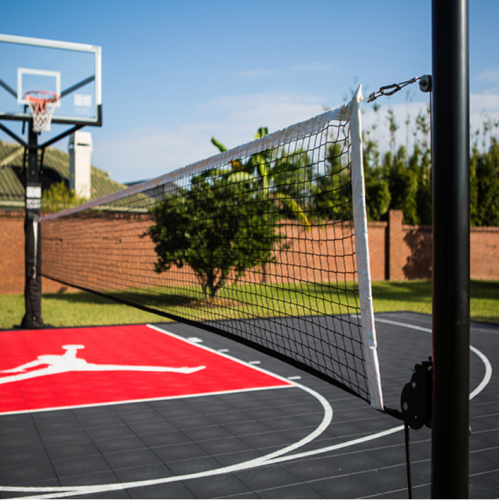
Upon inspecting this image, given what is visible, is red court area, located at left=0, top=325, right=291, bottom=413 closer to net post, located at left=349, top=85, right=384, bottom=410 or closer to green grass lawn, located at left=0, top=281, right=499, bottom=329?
green grass lawn, located at left=0, top=281, right=499, bottom=329

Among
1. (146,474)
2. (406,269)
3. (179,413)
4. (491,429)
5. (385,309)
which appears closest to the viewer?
(146,474)

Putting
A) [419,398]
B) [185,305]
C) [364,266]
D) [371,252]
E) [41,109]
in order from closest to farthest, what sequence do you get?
[419,398] → [364,266] → [41,109] → [185,305] → [371,252]

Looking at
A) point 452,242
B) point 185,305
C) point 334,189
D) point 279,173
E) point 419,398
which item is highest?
point 279,173

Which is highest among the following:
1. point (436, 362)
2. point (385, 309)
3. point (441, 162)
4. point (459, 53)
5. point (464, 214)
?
point (459, 53)

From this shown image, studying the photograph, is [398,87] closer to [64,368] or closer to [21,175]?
[64,368]

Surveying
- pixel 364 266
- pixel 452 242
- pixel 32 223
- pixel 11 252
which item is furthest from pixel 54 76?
pixel 452 242

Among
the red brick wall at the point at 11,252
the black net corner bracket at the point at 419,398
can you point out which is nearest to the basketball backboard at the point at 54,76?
the red brick wall at the point at 11,252

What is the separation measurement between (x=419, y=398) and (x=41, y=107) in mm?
9179

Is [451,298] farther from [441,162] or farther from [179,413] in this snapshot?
[179,413]

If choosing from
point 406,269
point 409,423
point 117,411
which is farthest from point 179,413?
point 406,269

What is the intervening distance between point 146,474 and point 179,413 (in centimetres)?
139

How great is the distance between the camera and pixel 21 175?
72.1ft

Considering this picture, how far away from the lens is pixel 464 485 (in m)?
1.67

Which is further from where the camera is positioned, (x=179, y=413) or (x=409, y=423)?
(x=179, y=413)
